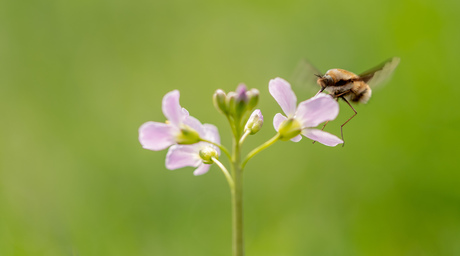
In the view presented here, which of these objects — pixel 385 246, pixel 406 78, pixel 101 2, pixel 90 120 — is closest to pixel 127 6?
pixel 101 2

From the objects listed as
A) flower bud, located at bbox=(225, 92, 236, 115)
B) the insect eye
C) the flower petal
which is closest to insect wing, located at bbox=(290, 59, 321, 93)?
the insect eye

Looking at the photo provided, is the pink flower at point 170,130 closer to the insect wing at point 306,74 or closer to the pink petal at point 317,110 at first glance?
the pink petal at point 317,110

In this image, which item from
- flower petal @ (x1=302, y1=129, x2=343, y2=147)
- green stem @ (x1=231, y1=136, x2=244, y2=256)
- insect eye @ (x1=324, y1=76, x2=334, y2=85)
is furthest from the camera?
insect eye @ (x1=324, y1=76, x2=334, y2=85)

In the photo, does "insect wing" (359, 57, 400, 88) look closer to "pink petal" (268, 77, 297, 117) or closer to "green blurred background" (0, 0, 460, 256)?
"pink petal" (268, 77, 297, 117)

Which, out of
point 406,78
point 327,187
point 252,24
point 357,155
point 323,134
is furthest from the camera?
point 252,24

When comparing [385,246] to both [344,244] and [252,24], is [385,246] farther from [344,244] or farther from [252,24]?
[252,24]

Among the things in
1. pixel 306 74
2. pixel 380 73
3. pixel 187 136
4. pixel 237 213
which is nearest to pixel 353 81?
pixel 380 73
